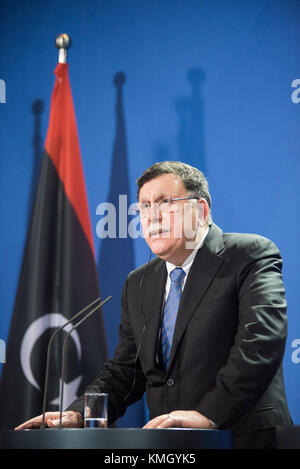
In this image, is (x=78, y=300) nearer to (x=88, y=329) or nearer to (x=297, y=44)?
(x=88, y=329)

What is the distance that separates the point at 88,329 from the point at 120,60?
173 cm

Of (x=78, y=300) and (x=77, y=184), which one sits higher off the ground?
(x=77, y=184)

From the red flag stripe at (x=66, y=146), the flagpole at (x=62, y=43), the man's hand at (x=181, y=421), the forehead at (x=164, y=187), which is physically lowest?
the man's hand at (x=181, y=421)

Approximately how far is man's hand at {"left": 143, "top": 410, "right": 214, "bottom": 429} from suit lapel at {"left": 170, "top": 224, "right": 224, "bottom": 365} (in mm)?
467

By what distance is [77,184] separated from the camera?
3523 mm

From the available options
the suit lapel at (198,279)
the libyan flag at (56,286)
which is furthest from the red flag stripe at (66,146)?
the suit lapel at (198,279)

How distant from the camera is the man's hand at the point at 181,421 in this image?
5.97 ft

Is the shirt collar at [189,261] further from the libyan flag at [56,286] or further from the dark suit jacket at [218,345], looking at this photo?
the libyan flag at [56,286]

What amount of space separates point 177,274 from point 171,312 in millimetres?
183

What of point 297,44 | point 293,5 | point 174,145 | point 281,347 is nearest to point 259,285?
point 281,347

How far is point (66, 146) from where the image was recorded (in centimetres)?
356

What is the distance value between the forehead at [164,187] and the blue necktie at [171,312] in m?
0.35

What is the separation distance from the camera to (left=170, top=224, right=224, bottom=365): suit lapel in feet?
8.16

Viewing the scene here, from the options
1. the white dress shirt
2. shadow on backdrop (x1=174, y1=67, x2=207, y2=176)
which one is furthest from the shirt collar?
shadow on backdrop (x1=174, y1=67, x2=207, y2=176)
